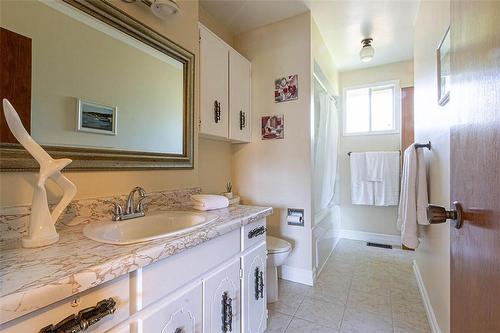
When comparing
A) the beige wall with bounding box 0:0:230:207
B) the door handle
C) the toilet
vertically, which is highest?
the beige wall with bounding box 0:0:230:207

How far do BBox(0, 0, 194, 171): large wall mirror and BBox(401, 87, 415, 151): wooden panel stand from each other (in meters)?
2.95

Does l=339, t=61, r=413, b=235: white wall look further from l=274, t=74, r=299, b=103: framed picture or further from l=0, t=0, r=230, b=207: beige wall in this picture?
l=0, t=0, r=230, b=207: beige wall

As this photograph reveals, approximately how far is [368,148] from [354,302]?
2.19 m

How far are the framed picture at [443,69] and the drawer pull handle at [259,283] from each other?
140 cm

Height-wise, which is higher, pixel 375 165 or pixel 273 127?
pixel 273 127

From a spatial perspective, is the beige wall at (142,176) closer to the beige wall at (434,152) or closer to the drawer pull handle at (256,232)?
the drawer pull handle at (256,232)

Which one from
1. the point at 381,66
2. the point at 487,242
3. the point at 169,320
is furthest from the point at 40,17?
the point at 381,66

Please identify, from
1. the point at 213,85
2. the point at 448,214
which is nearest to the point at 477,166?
the point at 448,214

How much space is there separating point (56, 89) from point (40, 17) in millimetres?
282

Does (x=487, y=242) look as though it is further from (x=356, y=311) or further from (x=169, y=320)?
(x=356, y=311)

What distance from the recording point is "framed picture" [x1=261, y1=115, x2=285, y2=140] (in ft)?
7.23

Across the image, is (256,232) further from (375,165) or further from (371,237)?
(371,237)

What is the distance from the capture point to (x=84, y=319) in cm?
54

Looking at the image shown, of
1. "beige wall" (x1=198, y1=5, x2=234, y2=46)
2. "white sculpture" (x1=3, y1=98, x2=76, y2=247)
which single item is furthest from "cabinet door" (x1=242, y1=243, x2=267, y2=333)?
"beige wall" (x1=198, y1=5, x2=234, y2=46)
